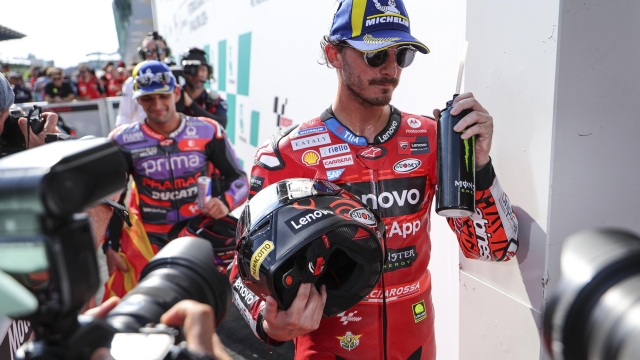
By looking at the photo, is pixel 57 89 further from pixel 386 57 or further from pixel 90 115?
pixel 386 57

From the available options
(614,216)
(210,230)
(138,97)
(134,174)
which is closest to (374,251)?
(614,216)

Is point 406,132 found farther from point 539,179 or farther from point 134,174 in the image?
point 134,174

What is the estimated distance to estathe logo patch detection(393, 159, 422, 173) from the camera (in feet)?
6.08

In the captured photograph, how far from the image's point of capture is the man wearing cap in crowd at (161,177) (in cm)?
342

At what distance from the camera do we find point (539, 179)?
176cm

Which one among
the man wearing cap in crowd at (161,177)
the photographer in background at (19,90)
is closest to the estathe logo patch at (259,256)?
the man wearing cap in crowd at (161,177)

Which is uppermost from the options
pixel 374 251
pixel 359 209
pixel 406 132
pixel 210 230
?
pixel 406 132

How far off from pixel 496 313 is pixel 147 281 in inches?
59.3

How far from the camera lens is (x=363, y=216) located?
1.47 m

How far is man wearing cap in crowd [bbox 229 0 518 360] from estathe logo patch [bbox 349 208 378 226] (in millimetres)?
322

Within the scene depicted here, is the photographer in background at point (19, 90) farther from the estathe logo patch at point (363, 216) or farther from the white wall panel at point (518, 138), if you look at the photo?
the estathe logo patch at point (363, 216)

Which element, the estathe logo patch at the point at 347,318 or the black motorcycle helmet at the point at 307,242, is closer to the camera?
the black motorcycle helmet at the point at 307,242

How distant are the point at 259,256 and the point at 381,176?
24.1 inches

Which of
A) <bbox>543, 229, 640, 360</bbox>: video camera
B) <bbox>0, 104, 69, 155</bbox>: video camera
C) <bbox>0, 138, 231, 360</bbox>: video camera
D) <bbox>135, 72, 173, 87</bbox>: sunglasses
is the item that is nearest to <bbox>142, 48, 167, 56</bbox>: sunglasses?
<bbox>135, 72, 173, 87</bbox>: sunglasses
